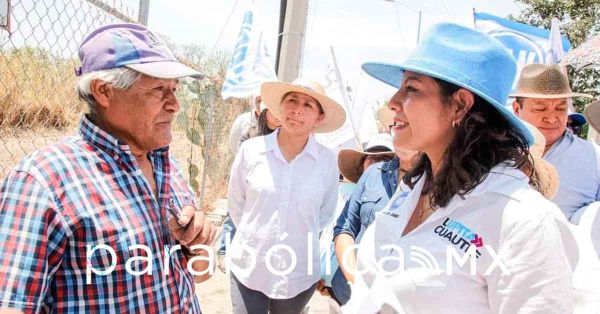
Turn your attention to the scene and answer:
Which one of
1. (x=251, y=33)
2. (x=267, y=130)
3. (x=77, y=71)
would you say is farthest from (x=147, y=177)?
(x=251, y=33)

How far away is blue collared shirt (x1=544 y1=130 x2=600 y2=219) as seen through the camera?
102 inches

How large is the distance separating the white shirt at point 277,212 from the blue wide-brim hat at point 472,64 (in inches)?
58.4

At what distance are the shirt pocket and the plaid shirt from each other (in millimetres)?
1127

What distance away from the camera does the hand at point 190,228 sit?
1.56 meters

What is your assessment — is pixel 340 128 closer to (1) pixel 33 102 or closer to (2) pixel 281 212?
(2) pixel 281 212

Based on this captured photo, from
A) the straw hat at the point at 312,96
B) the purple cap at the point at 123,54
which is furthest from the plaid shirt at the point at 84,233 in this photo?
the straw hat at the point at 312,96

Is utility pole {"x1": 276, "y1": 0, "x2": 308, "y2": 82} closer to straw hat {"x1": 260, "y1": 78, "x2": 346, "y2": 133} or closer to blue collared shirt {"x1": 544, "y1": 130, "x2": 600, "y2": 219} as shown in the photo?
straw hat {"x1": 260, "y1": 78, "x2": 346, "y2": 133}

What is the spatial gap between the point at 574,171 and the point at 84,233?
8.47 ft

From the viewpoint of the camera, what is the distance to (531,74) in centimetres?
287

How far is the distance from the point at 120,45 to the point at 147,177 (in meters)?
0.46

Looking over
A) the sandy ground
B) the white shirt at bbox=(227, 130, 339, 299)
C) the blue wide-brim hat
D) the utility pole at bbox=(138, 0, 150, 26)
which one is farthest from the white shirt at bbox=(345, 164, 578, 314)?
the sandy ground

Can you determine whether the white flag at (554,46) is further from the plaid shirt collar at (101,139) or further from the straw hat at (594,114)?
the plaid shirt collar at (101,139)

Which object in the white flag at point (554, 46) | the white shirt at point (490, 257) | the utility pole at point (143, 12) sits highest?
the white flag at point (554, 46)

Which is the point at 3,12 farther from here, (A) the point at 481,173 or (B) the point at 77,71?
(A) the point at 481,173
